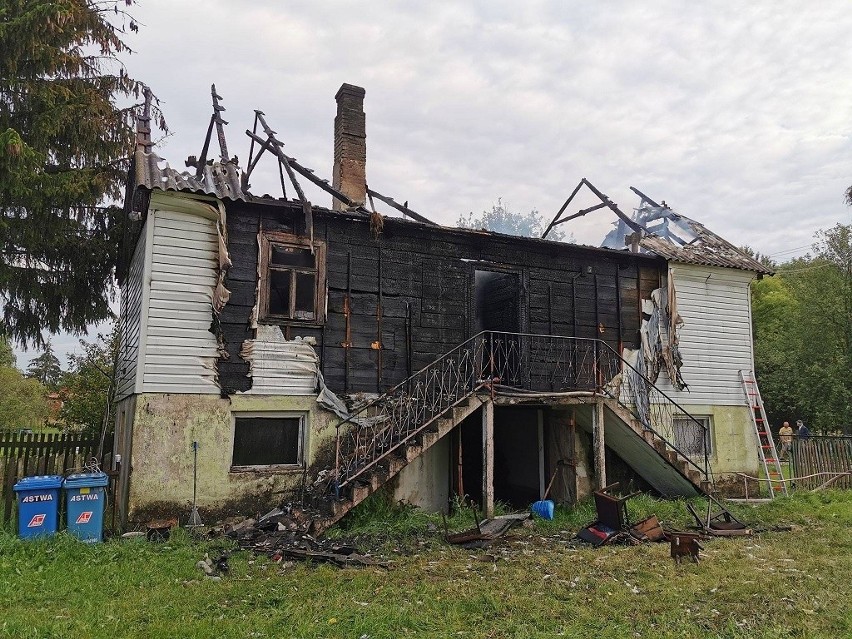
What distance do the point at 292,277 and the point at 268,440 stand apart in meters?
3.14

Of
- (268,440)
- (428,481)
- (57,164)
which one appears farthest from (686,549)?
(57,164)

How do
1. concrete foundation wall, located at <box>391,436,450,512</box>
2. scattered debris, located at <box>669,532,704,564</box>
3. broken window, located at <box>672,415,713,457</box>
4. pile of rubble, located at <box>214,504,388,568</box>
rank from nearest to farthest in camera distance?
pile of rubble, located at <box>214,504,388,568</box>, scattered debris, located at <box>669,532,704,564</box>, concrete foundation wall, located at <box>391,436,450,512</box>, broken window, located at <box>672,415,713,457</box>

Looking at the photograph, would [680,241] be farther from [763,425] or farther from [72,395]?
[72,395]

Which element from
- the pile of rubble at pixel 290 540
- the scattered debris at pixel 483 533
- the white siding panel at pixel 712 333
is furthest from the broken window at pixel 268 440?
Answer: the white siding panel at pixel 712 333

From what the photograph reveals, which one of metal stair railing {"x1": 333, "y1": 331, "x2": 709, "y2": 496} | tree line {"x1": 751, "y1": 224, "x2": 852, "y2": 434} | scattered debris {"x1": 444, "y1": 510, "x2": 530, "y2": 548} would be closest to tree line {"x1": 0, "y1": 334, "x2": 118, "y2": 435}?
metal stair railing {"x1": 333, "y1": 331, "x2": 709, "y2": 496}

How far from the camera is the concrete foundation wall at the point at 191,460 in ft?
33.8

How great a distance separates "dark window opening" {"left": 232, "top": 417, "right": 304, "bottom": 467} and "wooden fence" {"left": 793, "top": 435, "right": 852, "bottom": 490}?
1369 cm

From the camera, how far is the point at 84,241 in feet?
48.5

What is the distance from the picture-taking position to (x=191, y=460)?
35.0 feet

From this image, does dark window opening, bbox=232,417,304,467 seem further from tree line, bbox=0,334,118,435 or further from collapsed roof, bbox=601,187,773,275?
collapsed roof, bbox=601,187,773,275

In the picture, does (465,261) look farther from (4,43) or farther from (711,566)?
(4,43)

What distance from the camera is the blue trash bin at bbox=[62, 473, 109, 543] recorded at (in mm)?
9367

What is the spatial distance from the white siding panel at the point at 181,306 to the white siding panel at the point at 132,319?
0.35 metres

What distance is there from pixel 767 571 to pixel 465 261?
315 inches
